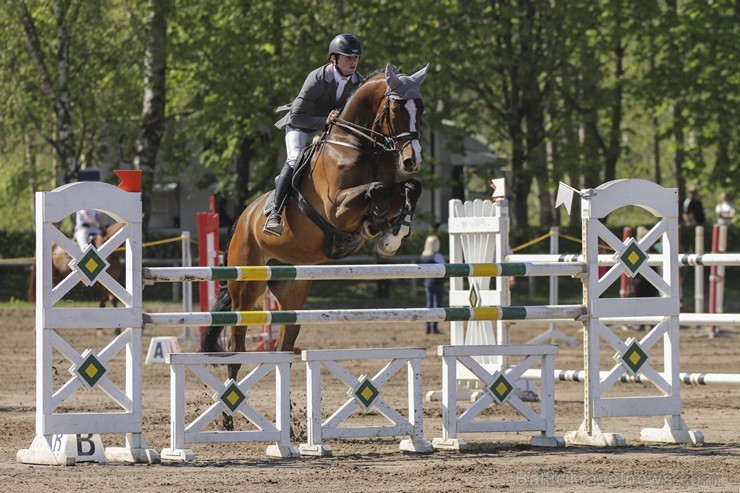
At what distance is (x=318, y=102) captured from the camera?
28.7 ft

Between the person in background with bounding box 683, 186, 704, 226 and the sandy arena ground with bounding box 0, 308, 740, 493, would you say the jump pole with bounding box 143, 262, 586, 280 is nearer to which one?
the sandy arena ground with bounding box 0, 308, 740, 493

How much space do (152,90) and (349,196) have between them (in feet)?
55.8

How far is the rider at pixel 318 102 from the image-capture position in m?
8.46

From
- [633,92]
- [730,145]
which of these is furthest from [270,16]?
[730,145]

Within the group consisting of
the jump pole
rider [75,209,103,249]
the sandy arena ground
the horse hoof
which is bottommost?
the sandy arena ground

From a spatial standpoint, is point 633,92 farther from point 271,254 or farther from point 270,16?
point 271,254

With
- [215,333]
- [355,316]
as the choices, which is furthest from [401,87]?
[215,333]

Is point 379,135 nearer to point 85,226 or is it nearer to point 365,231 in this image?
point 365,231

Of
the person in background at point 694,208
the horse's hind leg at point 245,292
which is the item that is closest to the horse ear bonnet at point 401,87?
the horse's hind leg at point 245,292

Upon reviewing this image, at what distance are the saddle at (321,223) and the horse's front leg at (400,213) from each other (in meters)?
0.32

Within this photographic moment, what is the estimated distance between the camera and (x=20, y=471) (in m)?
6.39

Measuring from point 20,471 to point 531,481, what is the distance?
263cm

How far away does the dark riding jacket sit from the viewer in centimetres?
865

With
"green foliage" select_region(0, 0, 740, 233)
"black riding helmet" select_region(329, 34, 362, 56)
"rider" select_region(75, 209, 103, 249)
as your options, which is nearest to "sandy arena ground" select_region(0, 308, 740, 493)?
"black riding helmet" select_region(329, 34, 362, 56)
